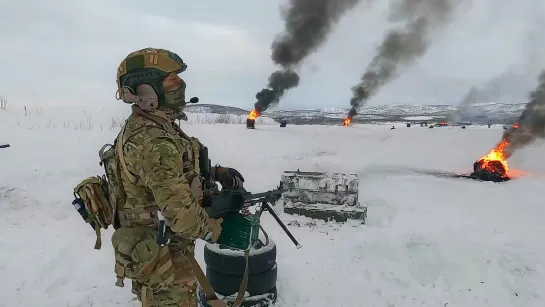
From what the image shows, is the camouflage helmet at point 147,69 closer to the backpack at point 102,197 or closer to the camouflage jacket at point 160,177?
the camouflage jacket at point 160,177

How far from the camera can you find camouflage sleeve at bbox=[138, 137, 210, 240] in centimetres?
268

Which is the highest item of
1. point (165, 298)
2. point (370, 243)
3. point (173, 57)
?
point (173, 57)

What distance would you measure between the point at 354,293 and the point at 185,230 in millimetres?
3240

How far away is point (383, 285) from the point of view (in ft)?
18.0

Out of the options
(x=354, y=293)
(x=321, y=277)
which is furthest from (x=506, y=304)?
(x=321, y=277)

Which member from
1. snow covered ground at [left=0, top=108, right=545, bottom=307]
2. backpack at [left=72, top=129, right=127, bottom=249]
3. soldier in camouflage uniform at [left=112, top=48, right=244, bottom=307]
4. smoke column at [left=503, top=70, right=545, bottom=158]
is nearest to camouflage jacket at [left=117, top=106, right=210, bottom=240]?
soldier in camouflage uniform at [left=112, top=48, right=244, bottom=307]

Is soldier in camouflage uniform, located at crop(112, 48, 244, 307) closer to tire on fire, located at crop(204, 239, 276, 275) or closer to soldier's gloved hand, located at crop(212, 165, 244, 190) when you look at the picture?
soldier's gloved hand, located at crop(212, 165, 244, 190)

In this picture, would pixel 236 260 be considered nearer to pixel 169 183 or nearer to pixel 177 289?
pixel 177 289

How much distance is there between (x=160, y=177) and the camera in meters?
2.68

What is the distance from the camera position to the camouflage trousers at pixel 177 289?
10.0 feet

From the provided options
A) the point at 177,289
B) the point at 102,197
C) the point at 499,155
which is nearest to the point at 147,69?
the point at 102,197

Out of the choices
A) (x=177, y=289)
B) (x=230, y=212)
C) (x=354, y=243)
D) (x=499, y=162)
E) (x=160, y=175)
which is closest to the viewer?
(x=160, y=175)

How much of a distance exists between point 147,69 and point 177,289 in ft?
5.27

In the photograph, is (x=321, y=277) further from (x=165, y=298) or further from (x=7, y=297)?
(x=7, y=297)
